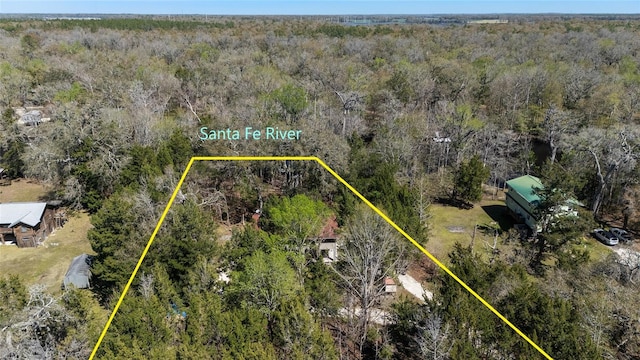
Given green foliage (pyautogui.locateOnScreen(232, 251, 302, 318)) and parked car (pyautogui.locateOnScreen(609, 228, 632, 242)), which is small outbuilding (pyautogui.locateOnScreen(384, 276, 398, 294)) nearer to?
green foliage (pyautogui.locateOnScreen(232, 251, 302, 318))

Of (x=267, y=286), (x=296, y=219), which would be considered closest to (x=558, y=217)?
(x=296, y=219)

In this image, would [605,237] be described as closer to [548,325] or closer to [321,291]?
[548,325]

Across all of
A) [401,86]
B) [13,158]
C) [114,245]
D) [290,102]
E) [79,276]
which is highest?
[401,86]

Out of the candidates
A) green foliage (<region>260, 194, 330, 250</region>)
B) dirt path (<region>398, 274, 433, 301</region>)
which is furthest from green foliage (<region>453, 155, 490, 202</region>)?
green foliage (<region>260, 194, 330, 250</region>)

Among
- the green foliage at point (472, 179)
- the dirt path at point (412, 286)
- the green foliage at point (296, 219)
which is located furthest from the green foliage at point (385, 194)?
the green foliage at point (472, 179)

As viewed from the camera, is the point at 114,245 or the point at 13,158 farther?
the point at 13,158

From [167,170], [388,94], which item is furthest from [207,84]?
[167,170]
